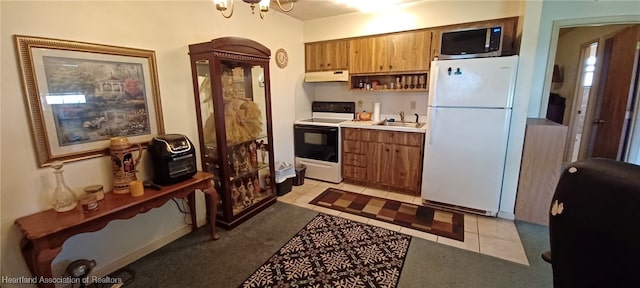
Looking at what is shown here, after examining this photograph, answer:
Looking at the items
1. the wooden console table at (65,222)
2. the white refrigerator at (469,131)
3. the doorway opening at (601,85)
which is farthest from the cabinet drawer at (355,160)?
the doorway opening at (601,85)

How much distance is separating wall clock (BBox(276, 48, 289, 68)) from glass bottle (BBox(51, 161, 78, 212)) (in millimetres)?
2553

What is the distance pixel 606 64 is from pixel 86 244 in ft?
19.9

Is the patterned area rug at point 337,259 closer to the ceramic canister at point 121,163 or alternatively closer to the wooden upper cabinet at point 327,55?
the ceramic canister at point 121,163

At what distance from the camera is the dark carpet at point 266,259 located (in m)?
1.92

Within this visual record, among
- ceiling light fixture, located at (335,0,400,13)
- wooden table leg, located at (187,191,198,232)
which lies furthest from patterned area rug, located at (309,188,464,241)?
ceiling light fixture, located at (335,0,400,13)

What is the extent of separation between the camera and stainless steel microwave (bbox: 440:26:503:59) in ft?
8.47

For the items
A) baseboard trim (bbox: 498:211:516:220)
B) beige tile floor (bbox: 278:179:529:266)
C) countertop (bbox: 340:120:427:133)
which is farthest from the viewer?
countertop (bbox: 340:120:427:133)

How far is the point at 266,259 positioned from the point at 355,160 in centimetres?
192

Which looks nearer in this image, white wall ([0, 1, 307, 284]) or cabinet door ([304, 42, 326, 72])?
white wall ([0, 1, 307, 284])

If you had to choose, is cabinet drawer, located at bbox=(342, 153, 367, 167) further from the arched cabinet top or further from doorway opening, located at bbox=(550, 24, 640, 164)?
doorway opening, located at bbox=(550, 24, 640, 164)

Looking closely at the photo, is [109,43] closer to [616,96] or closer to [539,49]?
[539,49]

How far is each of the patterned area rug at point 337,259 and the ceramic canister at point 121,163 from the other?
117 cm

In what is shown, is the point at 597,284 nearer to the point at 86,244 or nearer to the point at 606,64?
the point at 86,244

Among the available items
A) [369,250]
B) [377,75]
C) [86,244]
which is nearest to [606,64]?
[377,75]
